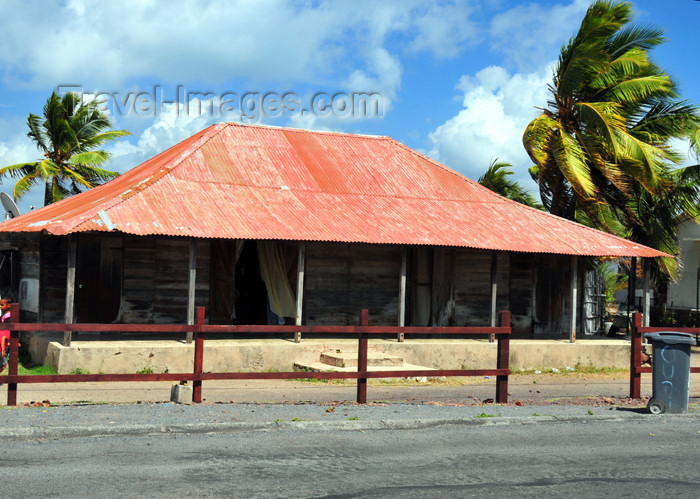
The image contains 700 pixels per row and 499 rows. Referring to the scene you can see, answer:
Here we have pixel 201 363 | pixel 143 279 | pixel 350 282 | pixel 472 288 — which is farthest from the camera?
pixel 472 288

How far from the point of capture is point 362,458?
6.99 m

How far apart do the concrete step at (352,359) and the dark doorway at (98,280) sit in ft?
15.7

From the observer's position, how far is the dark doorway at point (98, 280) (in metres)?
16.7

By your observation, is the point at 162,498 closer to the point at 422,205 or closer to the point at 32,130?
the point at 422,205

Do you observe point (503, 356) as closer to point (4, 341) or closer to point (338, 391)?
point (338, 391)

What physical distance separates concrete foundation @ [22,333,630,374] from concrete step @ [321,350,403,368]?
21cm

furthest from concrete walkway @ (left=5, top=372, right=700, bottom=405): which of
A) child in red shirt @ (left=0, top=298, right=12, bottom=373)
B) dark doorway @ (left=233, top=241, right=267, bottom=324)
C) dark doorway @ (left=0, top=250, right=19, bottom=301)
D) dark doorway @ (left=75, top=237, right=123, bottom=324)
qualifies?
dark doorway @ (left=0, top=250, right=19, bottom=301)

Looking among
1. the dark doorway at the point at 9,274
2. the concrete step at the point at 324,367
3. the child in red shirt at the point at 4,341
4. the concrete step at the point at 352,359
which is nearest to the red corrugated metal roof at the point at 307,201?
the dark doorway at the point at 9,274

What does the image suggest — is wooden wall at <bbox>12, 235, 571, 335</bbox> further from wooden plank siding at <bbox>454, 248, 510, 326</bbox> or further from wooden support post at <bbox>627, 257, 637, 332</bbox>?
wooden support post at <bbox>627, 257, 637, 332</bbox>

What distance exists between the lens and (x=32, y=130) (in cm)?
3011

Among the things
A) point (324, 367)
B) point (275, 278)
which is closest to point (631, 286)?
point (275, 278)

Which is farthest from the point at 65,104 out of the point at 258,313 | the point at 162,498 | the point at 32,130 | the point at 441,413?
the point at 162,498

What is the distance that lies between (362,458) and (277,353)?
8495 mm

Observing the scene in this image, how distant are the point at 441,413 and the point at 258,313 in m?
9.74
